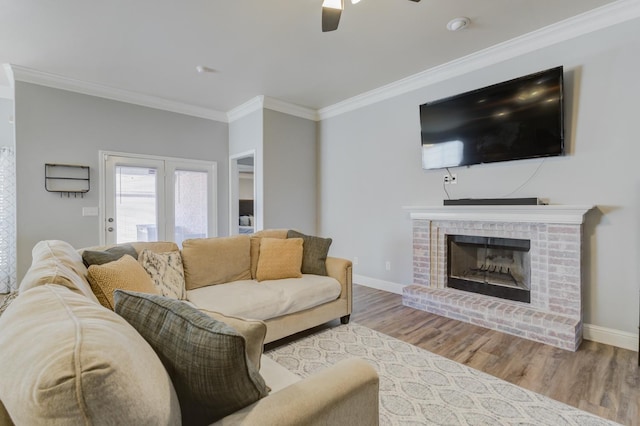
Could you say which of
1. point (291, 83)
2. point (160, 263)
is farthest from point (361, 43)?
point (160, 263)

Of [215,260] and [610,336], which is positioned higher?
[215,260]

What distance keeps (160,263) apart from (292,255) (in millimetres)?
1151

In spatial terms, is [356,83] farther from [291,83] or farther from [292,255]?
[292,255]

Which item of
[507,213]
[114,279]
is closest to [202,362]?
[114,279]

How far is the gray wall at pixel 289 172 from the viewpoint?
15.4ft

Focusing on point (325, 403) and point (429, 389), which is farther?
point (429, 389)

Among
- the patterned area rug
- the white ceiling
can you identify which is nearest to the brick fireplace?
the patterned area rug

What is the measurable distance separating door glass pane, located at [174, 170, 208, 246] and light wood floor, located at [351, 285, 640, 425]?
316 cm

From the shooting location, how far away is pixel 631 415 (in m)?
1.76

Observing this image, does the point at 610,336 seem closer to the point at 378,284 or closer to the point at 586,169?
the point at 586,169

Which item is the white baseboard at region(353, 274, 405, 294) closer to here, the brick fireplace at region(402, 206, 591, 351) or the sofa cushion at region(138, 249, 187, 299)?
the brick fireplace at region(402, 206, 591, 351)

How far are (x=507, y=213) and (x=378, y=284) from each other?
6.61ft

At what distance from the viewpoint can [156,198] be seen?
4.70 metres

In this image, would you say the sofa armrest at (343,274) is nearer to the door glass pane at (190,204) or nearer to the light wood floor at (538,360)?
the light wood floor at (538,360)
